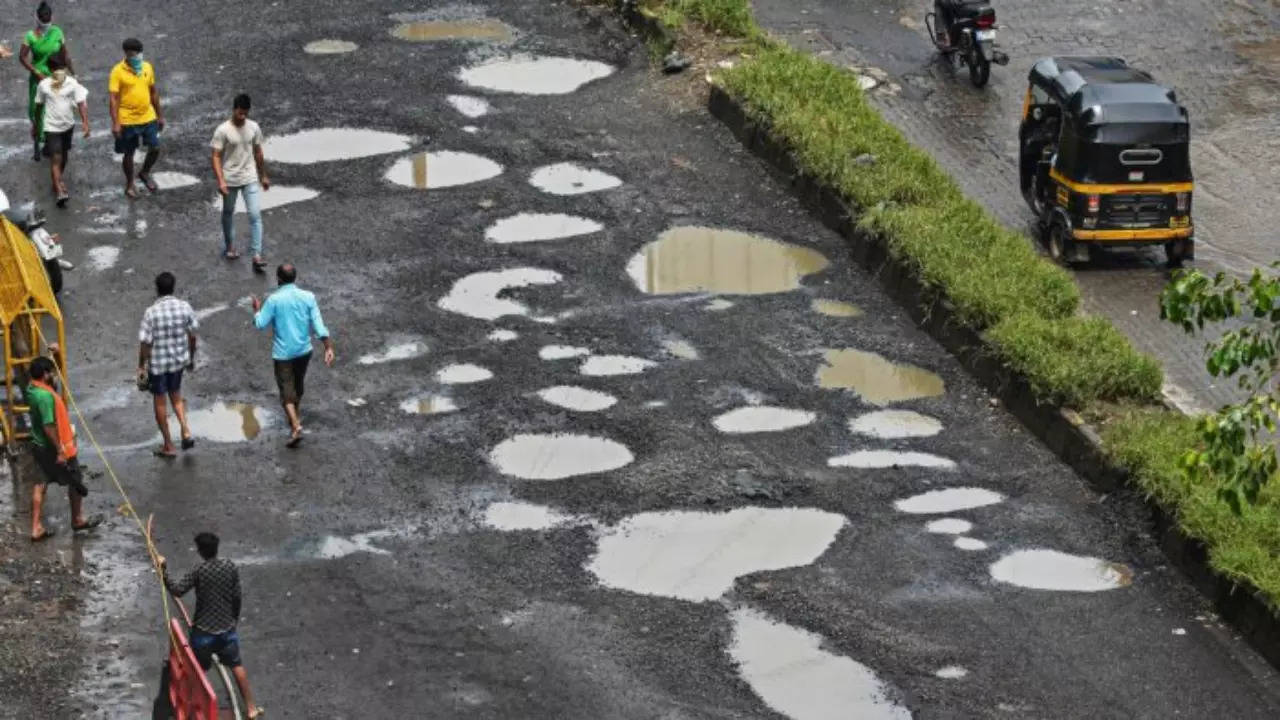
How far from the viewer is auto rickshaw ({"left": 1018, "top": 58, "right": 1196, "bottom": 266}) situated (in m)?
20.5

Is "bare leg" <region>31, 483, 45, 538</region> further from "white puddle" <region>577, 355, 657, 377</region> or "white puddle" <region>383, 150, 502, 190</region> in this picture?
"white puddle" <region>383, 150, 502, 190</region>

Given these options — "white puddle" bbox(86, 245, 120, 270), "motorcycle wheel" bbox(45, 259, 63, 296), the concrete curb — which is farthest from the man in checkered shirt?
the concrete curb

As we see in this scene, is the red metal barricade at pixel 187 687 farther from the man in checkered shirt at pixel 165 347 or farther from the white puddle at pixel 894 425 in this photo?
the white puddle at pixel 894 425

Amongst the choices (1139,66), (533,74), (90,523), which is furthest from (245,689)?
(1139,66)

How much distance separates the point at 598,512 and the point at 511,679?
101 inches

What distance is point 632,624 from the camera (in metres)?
14.0

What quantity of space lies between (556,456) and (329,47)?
36.7 feet

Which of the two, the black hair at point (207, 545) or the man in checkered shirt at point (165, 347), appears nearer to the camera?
the black hair at point (207, 545)

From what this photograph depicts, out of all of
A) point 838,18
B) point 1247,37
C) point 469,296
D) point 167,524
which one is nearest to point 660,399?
point 469,296

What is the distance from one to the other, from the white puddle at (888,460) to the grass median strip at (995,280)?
115 cm

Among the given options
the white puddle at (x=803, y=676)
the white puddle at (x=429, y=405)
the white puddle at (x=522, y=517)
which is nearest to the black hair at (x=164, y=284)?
the white puddle at (x=429, y=405)

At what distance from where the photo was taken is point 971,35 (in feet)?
82.7

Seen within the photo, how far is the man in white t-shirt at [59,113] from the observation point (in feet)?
68.1

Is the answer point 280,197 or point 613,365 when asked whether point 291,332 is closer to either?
point 613,365
